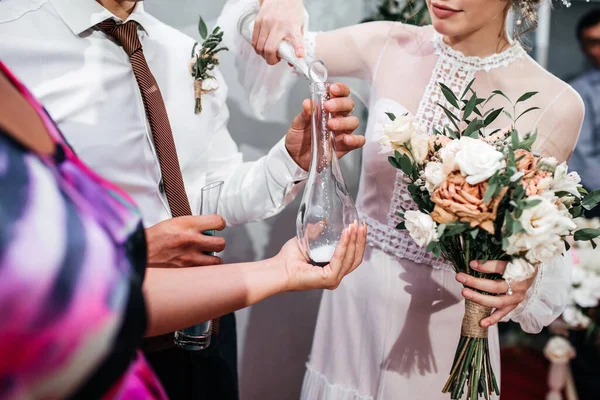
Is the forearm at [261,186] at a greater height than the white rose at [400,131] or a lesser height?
lesser

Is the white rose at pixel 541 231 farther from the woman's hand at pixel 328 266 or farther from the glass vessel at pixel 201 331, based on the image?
the glass vessel at pixel 201 331

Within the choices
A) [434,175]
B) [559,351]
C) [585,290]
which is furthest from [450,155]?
[559,351]

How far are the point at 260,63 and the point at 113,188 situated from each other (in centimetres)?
118

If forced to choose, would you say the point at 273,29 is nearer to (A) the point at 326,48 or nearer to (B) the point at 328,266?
(A) the point at 326,48

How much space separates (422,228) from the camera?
1122mm

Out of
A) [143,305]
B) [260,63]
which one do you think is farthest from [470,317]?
[260,63]

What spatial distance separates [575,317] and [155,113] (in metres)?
2.11

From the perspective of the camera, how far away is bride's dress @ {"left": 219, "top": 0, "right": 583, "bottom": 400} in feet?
4.70

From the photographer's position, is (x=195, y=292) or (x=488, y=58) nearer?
(x=195, y=292)

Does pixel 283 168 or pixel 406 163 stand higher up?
pixel 406 163

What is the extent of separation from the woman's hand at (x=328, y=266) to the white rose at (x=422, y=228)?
0.49 ft

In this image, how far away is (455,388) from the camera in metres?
1.22

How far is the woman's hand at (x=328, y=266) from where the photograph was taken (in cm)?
102

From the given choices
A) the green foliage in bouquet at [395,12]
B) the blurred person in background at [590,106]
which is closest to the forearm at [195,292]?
the green foliage in bouquet at [395,12]
